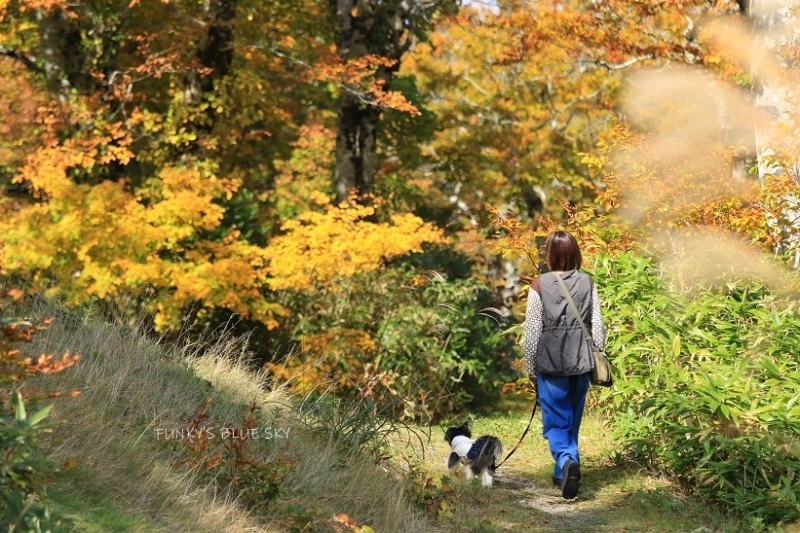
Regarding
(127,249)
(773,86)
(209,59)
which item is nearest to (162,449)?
(127,249)

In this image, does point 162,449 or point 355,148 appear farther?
point 355,148

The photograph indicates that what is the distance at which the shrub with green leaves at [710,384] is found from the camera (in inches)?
236

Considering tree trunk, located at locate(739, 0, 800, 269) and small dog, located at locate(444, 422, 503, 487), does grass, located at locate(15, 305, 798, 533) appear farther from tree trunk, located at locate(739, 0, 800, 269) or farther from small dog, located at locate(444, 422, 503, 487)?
tree trunk, located at locate(739, 0, 800, 269)

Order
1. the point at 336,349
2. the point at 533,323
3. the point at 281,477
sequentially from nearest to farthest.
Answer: the point at 281,477, the point at 533,323, the point at 336,349

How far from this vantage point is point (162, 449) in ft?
18.2

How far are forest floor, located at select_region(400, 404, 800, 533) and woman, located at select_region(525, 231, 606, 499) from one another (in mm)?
286

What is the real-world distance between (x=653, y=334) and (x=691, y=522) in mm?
1780

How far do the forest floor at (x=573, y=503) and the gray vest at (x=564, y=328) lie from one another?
97cm

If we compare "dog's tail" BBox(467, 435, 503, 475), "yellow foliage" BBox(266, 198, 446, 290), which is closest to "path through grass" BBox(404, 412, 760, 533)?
"dog's tail" BBox(467, 435, 503, 475)

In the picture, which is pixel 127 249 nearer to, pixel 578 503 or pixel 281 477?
pixel 281 477

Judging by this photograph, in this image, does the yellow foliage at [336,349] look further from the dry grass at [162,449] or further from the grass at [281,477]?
the dry grass at [162,449]

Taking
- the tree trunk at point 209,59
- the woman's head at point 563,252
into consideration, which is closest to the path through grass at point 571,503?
the woman's head at point 563,252

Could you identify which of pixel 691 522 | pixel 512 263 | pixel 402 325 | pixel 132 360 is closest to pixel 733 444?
pixel 691 522

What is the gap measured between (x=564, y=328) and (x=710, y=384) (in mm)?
1027
